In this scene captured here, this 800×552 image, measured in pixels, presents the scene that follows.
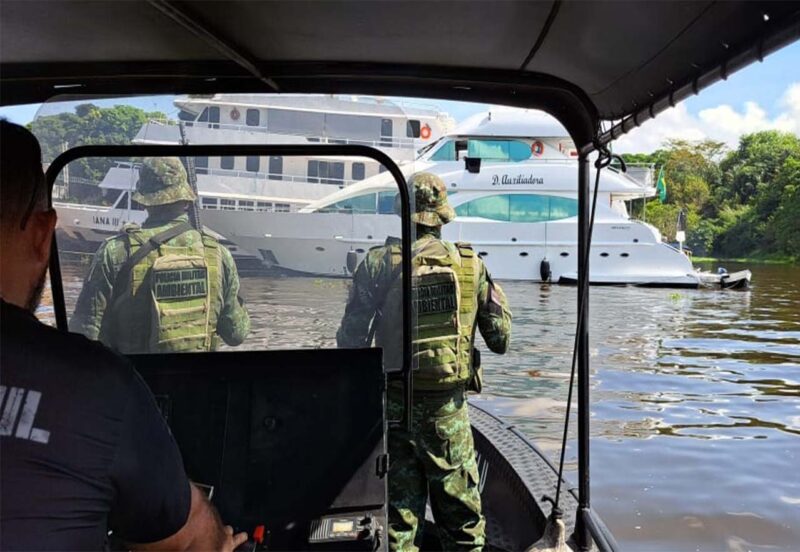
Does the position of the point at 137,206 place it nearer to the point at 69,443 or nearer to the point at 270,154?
the point at 270,154

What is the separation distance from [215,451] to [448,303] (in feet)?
4.45

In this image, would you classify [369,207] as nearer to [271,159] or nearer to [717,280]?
[271,159]

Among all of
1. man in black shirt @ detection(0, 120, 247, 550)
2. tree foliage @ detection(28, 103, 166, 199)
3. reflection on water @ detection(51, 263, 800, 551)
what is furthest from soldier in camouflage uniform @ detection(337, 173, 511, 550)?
man in black shirt @ detection(0, 120, 247, 550)

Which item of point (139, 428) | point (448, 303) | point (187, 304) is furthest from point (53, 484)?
point (448, 303)

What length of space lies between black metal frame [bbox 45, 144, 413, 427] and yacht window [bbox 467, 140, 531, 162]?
1919 centimetres

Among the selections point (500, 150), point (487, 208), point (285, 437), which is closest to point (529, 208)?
point (487, 208)

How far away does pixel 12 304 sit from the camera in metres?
1.03

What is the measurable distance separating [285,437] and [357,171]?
0.87 m

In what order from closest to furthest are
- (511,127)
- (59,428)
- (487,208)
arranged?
(59,428) → (511,127) → (487,208)

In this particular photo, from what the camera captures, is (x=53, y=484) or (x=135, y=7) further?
(x=135, y=7)

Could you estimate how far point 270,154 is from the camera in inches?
84.0

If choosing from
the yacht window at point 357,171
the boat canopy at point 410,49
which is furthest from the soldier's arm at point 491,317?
the yacht window at point 357,171

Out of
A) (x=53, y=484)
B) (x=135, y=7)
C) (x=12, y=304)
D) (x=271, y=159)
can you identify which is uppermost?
(x=135, y=7)

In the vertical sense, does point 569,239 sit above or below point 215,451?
above
